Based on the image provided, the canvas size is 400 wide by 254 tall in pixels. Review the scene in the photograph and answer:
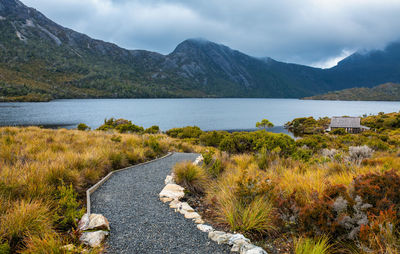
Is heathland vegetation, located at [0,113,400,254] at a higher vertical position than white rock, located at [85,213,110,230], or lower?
higher

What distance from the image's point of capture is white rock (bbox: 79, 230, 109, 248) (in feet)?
12.0

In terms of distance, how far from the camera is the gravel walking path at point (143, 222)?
371cm

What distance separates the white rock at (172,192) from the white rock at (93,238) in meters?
2.25

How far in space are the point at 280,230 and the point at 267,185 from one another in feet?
3.25

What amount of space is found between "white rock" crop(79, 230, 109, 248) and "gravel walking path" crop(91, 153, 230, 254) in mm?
157

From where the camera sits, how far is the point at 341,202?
11.7ft

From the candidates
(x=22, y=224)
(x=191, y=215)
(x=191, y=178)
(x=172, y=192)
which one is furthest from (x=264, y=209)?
(x=22, y=224)

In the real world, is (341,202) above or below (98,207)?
above

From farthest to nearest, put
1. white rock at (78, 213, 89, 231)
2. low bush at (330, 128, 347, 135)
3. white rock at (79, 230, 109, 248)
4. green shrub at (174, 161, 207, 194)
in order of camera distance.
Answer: low bush at (330, 128, 347, 135) → green shrub at (174, 161, 207, 194) → white rock at (78, 213, 89, 231) → white rock at (79, 230, 109, 248)

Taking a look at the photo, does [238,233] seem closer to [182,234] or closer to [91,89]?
[182,234]

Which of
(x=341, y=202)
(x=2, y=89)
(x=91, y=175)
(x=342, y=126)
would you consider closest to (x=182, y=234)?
(x=341, y=202)

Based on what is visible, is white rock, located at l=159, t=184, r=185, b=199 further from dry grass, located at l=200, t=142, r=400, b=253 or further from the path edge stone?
dry grass, located at l=200, t=142, r=400, b=253

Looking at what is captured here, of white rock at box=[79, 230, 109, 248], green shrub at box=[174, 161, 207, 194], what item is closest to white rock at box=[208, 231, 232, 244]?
white rock at box=[79, 230, 109, 248]

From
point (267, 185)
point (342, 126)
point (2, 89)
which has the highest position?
point (2, 89)
